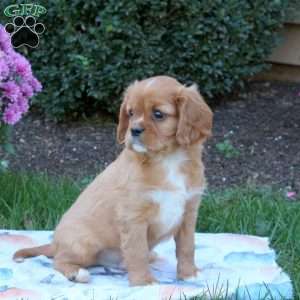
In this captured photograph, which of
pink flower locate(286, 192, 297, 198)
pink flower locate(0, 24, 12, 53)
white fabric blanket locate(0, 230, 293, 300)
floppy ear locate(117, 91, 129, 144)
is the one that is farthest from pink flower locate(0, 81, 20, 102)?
pink flower locate(286, 192, 297, 198)

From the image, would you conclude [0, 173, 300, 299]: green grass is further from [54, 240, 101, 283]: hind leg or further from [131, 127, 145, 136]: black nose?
[131, 127, 145, 136]: black nose

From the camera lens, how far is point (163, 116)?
3.70m

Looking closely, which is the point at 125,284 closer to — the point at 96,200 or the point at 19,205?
the point at 96,200

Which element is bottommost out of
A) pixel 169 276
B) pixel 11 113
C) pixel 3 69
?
pixel 169 276

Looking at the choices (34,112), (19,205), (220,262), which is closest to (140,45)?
(34,112)

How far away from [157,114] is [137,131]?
0.13m

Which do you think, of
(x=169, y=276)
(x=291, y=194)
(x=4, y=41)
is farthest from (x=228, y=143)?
(x=169, y=276)

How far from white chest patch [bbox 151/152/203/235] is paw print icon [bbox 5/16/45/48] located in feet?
9.88

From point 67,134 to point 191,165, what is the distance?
3104mm

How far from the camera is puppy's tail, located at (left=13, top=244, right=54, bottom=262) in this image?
14.1 ft

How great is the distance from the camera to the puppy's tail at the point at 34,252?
430cm

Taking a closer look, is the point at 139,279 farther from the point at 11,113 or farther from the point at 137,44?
the point at 137,44

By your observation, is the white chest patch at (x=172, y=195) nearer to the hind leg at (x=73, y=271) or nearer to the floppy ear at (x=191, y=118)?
the floppy ear at (x=191, y=118)

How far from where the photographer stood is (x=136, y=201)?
3.81 meters
